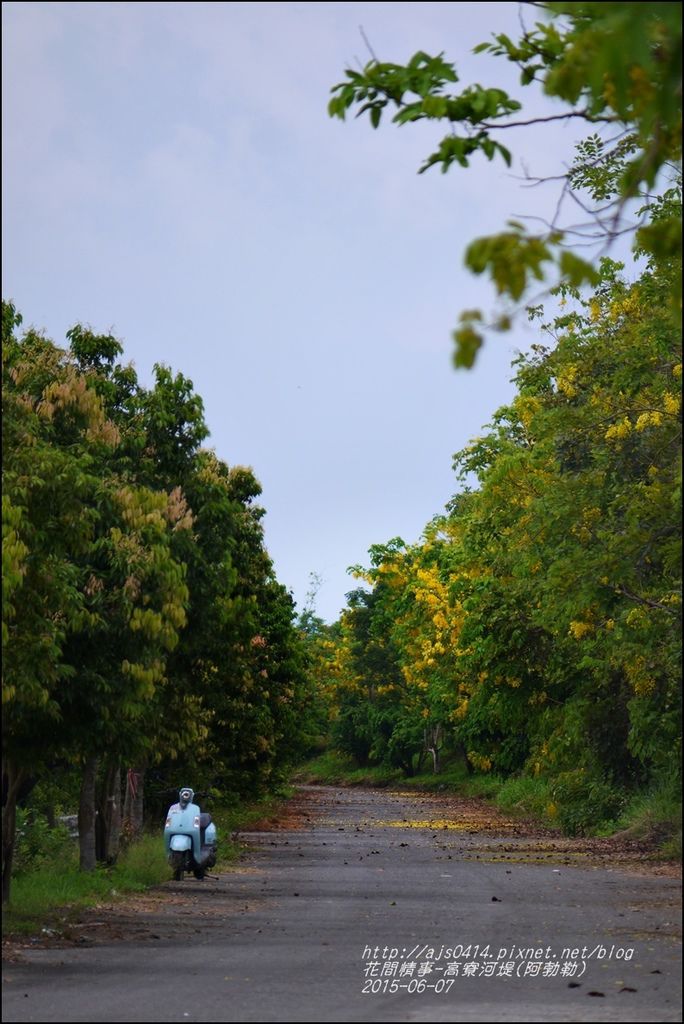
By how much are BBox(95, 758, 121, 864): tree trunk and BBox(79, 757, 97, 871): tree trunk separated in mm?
1732

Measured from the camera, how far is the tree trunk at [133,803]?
2966cm

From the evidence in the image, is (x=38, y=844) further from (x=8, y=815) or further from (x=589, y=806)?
(x=8, y=815)

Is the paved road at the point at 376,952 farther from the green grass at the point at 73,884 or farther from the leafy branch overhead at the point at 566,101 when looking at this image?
the leafy branch overhead at the point at 566,101

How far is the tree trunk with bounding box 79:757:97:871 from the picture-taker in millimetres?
23125

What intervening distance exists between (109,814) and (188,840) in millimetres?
3164

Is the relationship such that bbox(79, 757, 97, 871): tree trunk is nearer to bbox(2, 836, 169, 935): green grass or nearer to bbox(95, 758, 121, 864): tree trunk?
bbox(2, 836, 169, 935): green grass

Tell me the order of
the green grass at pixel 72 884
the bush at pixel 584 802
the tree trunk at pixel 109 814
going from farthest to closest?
the bush at pixel 584 802, the tree trunk at pixel 109 814, the green grass at pixel 72 884

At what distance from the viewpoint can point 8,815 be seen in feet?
60.6

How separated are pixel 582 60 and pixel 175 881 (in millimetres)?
18852

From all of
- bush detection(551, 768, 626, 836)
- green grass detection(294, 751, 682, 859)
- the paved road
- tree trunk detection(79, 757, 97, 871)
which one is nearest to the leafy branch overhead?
the paved road

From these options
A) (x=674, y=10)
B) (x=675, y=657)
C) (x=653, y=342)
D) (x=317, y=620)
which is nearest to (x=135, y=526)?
(x=653, y=342)

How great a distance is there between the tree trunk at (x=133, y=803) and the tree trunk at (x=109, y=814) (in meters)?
2.60

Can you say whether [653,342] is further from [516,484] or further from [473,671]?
[473,671]

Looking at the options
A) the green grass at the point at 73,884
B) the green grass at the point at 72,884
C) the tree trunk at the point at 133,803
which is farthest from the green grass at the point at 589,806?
the tree trunk at the point at 133,803
